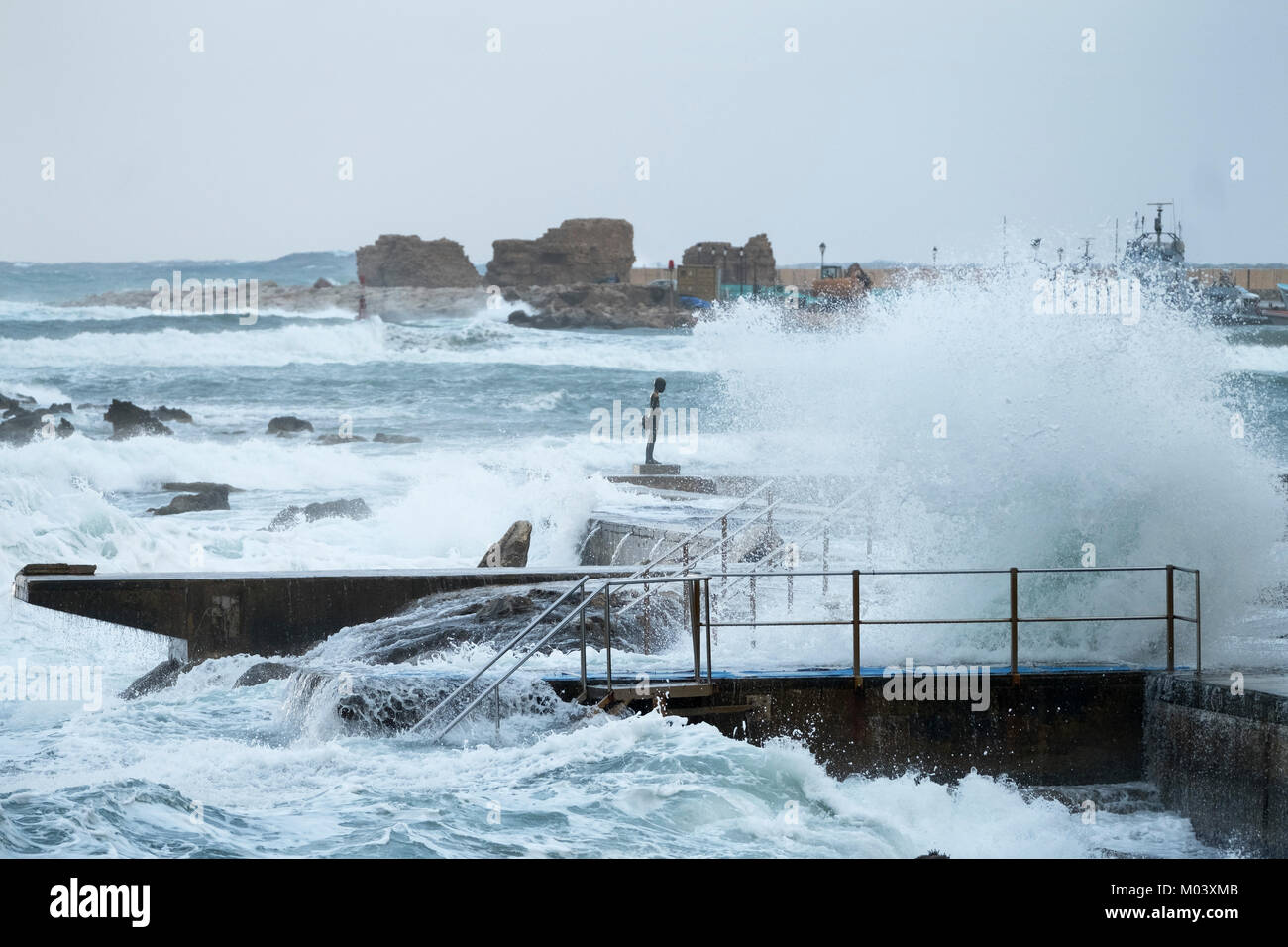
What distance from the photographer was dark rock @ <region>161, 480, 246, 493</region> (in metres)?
31.4

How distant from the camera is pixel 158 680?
13164 millimetres

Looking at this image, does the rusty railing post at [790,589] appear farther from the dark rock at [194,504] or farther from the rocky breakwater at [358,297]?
the rocky breakwater at [358,297]

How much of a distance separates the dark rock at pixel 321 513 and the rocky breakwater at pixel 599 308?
2065 inches

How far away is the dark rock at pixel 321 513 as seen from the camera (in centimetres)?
2466

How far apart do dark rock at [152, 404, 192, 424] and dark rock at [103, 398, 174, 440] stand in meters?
2.42

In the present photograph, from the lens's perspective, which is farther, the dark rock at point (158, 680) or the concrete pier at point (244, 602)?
the concrete pier at point (244, 602)

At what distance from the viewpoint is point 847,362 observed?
14961 mm

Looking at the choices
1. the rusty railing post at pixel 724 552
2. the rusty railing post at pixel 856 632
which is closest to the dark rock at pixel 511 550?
the rusty railing post at pixel 724 552

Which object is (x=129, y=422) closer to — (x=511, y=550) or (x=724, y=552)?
(x=511, y=550)

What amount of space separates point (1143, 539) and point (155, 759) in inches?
293

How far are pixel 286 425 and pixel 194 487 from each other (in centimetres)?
1440

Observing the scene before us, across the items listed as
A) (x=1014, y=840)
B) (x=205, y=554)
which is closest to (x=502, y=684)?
(x=1014, y=840)
